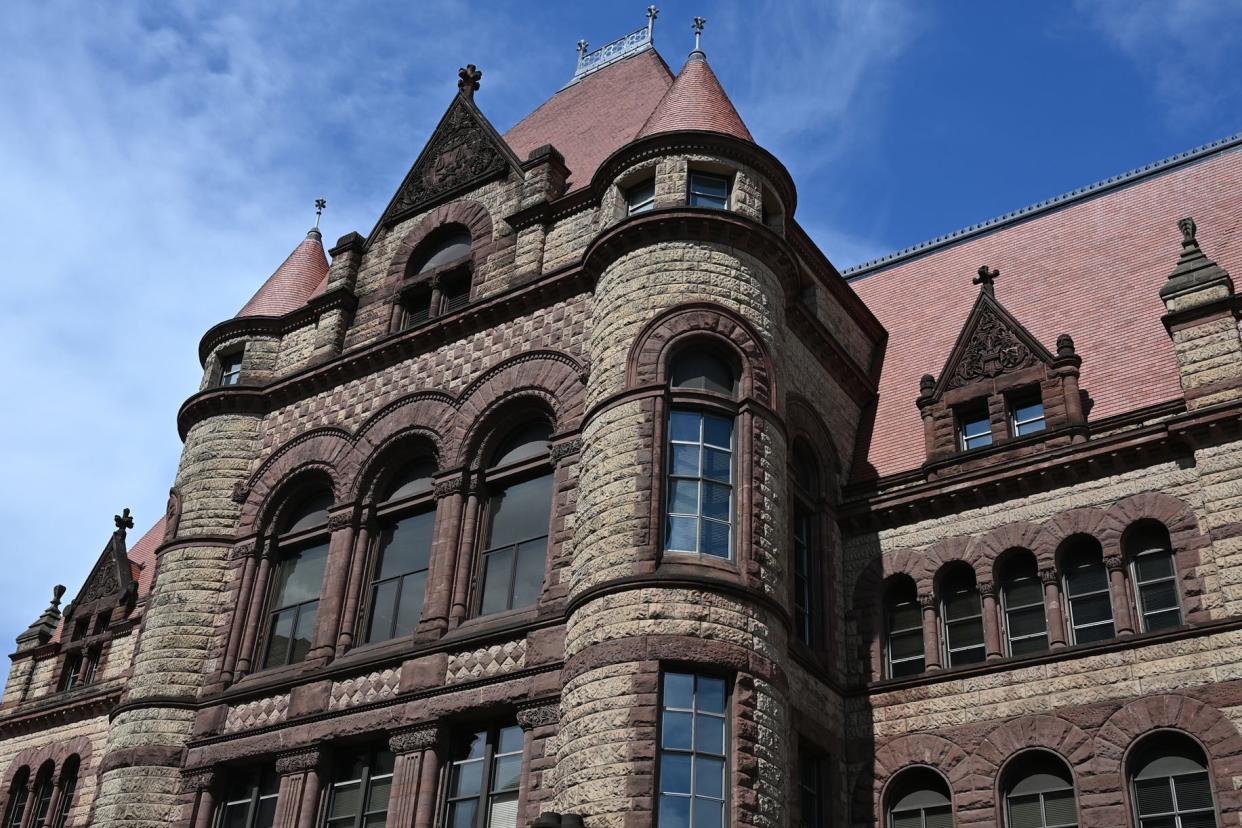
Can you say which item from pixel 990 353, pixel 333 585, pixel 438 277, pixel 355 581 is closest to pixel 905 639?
pixel 990 353

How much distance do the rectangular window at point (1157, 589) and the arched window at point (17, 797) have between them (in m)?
22.2

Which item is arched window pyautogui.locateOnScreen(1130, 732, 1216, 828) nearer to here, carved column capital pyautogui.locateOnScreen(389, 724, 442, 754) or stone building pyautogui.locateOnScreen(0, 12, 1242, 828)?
stone building pyautogui.locateOnScreen(0, 12, 1242, 828)

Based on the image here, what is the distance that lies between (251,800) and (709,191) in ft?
36.5

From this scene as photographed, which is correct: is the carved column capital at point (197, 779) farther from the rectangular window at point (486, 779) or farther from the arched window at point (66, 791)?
the arched window at point (66, 791)

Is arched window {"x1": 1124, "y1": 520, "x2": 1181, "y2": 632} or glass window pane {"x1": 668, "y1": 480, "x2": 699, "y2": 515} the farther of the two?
glass window pane {"x1": 668, "y1": 480, "x2": 699, "y2": 515}

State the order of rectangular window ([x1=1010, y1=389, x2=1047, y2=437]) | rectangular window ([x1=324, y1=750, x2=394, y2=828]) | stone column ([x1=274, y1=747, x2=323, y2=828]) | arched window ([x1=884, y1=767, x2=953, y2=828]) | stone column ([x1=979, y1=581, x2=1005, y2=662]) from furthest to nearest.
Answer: rectangular window ([x1=1010, y1=389, x2=1047, y2=437]) < stone column ([x1=274, y1=747, x2=323, y2=828]) < rectangular window ([x1=324, y1=750, x2=394, y2=828]) < stone column ([x1=979, y1=581, x2=1005, y2=662]) < arched window ([x1=884, y1=767, x2=953, y2=828])

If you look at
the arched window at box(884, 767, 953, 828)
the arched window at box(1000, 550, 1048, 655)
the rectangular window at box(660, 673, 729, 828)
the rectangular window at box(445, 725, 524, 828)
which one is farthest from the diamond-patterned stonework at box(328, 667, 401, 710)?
the arched window at box(1000, 550, 1048, 655)

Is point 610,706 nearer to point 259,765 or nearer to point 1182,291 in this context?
point 259,765

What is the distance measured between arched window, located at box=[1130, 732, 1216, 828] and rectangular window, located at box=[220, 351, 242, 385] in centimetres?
1681

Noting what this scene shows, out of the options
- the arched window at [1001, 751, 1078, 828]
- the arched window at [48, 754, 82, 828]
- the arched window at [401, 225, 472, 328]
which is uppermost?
the arched window at [401, 225, 472, 328]

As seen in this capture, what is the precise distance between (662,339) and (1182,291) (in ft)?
23.9

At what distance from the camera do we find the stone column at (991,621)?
751 inches

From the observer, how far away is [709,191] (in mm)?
21469

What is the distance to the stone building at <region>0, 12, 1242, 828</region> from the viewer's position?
57.0 feet
